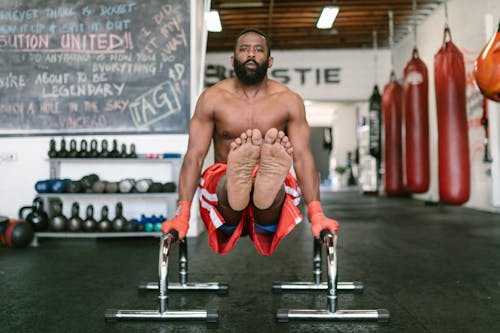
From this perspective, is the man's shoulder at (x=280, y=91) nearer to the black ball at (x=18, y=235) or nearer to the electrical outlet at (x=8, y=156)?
the black ball at (x=18, y=235)

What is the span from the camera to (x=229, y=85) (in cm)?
172

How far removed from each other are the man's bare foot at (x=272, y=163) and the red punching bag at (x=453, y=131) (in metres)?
2.48

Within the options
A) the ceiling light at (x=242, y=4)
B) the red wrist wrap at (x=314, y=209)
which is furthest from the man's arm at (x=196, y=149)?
the ceiling light at (x=242, y=4)

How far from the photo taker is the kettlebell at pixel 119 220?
131 inches

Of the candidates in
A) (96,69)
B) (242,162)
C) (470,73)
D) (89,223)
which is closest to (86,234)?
(89,223)

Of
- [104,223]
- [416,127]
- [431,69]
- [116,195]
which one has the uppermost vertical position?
[431,69]

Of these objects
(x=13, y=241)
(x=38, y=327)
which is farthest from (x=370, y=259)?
(x=13, y=241)

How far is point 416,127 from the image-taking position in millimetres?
4145

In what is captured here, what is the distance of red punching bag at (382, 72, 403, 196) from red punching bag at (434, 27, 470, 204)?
142 cm

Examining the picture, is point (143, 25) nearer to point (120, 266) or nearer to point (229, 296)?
point (120, 266)

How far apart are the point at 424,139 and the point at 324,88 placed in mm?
3746

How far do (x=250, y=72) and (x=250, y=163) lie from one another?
17.4 inches

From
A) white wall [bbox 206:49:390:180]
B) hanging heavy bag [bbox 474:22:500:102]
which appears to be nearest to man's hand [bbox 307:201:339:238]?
hanging heavy bag [bbox 474:22:500:102]

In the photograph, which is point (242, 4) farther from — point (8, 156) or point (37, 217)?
point (37, 217)
